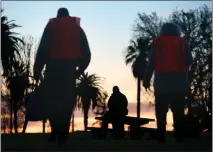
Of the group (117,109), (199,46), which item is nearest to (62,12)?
(117,109)

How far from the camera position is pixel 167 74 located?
637cm

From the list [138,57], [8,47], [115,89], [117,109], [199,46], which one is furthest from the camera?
[138,57]

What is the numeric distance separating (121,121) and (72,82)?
359 centimetres

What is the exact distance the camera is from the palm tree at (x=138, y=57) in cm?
4196

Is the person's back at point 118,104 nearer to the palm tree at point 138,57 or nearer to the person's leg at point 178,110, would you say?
the person's leg at point 178,110

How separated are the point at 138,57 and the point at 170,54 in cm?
4087

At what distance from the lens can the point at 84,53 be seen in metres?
5.45

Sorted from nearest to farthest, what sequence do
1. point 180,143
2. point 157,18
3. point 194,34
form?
point 180,143
point 194,34
point 157,18

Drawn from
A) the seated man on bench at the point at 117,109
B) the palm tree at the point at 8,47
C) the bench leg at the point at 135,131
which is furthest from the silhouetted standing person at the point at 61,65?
the palm tree at the point at 8,47

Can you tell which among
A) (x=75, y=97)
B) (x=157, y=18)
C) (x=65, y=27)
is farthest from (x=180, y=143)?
(x=157, y=18)

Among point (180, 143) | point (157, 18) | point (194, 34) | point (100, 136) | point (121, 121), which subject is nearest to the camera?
point (180, 143)

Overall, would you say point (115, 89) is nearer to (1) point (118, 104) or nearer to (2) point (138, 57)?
(1) point (118, 104)

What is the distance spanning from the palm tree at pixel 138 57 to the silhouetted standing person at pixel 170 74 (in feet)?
111

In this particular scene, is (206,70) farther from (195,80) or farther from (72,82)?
(72,82)
